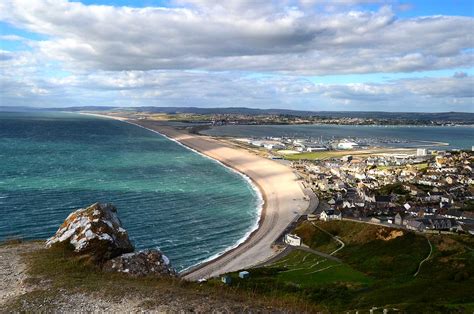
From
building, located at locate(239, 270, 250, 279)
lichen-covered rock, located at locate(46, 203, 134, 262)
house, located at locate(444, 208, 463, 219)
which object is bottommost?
building, located at locate(239, 270, 250, 279)

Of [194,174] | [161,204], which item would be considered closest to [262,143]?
[194,174]

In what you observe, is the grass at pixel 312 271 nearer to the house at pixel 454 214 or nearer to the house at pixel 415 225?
the house at pixel 415 225

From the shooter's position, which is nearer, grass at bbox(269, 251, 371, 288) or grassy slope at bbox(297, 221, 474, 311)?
grassy slope at bbox(297, 221, 474, 311)

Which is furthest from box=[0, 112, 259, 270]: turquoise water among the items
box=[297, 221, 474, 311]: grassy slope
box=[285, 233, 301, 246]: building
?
box=[297, 221, 474, 311]: grassy slope

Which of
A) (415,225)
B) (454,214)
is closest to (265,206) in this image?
(415,225)

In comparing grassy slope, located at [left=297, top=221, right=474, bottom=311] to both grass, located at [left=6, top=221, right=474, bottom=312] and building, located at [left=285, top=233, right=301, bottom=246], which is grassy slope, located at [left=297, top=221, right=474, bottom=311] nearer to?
grass, located at [left=6, top=221, right=474, bottom=312]

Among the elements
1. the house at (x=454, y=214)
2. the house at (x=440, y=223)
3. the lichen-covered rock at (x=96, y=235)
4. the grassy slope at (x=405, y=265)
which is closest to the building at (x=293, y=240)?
the grassy slope at (x=405, y=265)

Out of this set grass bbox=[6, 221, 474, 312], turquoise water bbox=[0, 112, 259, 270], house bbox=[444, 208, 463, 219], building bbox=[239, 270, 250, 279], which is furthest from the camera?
house bbox=[444, 208, 463, 219]
